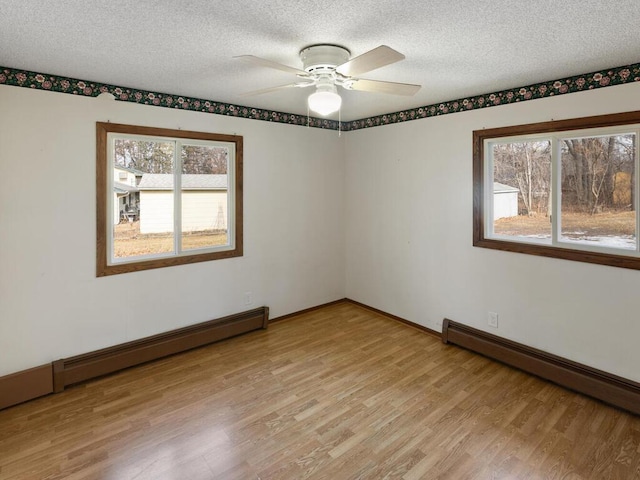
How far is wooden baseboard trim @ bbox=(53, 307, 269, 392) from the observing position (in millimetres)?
2971

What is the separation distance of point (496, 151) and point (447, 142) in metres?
0.48

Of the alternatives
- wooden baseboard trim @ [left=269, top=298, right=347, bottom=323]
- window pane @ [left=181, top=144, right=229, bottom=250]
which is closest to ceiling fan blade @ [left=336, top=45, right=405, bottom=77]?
window pane @ [left=181, top=144, right=229, bottom=250]

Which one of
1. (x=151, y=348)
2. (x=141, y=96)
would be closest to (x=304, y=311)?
(x=151, y=348)

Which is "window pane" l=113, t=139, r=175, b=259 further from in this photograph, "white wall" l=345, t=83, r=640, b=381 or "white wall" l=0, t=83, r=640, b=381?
"white wall" l=345, t=83, r=640, b=381

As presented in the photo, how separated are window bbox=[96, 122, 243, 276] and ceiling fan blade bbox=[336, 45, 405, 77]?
2.10 metres

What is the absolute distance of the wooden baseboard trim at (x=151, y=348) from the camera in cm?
297

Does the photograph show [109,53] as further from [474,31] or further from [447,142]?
[447,142]

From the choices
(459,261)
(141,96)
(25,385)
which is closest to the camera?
(25,385)

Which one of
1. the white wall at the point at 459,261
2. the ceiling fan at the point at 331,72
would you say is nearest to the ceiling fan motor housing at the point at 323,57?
the ceiling fan at the point at 331,72

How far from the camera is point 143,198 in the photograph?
136 inches

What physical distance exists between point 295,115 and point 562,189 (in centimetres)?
289

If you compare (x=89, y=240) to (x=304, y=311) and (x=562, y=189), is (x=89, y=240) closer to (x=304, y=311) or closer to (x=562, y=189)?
(x=304, y=311)

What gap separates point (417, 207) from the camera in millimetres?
4113

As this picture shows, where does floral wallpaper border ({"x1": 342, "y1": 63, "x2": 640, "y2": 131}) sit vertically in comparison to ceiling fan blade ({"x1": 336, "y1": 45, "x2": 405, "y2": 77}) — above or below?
above
